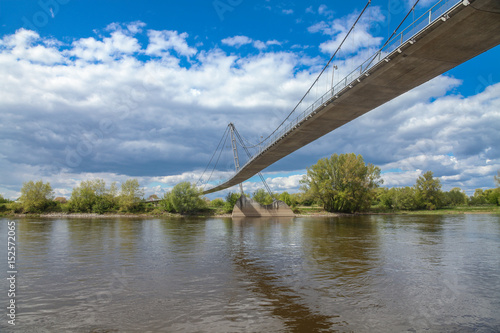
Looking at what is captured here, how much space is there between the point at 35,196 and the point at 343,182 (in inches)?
2636

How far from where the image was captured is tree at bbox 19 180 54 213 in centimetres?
6300

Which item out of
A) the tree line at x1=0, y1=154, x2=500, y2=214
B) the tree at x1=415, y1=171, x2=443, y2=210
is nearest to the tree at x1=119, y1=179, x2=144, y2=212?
the tree line at x1=0, y1=154, x2=500, y2=214

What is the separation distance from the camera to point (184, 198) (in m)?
63.7

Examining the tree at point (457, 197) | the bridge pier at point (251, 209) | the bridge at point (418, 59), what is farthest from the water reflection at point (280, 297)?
the tree at point (457, 197)

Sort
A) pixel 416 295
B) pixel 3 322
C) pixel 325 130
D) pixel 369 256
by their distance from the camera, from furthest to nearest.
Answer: pixel 325 130 → pixel 369 256 → pixel 416 295 → pixel 3 322

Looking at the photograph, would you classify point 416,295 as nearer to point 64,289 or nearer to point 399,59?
point 64,289

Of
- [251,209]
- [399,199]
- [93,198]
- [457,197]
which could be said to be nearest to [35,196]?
[93,198]

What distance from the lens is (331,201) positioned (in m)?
68.5

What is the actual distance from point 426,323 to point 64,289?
10142 millimetres

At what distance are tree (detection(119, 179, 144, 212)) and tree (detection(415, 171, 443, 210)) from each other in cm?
7366

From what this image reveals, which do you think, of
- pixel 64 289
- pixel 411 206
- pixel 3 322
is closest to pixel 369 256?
pixel 64 289

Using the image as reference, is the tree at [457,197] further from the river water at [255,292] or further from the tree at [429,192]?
the river water at [255,292]

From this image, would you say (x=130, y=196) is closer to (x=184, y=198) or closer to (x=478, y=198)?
(x=184, y=198)

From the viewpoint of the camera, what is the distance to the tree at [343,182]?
66562mm
